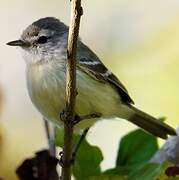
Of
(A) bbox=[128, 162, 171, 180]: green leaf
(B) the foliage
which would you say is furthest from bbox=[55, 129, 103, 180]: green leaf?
(A) bbox=[128, 162, 171, 180]: green leaf

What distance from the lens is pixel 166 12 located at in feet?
6.54

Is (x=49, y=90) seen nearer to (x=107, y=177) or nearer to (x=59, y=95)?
(x=59, y=95)

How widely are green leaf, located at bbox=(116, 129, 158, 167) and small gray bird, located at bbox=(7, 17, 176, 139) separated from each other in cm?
30

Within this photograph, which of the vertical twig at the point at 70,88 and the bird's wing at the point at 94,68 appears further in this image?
the bird's wing at the point at 94,68

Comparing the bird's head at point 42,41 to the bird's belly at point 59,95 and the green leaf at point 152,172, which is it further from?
the green leaf at point 152,172

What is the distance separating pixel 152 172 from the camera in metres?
0.92

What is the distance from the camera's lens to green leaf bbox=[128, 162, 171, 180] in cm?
91

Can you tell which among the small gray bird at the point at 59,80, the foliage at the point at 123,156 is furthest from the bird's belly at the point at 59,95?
the foliage at the point at 123,156

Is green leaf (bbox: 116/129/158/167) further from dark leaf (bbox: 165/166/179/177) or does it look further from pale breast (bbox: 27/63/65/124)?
pale breast (bbox: 27/63/65/124)

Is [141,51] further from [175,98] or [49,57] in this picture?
[49,57]

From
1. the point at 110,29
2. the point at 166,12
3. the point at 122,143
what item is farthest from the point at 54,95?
the point at 166,12

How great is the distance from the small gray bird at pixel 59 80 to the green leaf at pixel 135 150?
0.30 metres

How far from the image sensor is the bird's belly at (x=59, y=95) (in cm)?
145

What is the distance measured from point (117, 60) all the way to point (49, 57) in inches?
14.1
